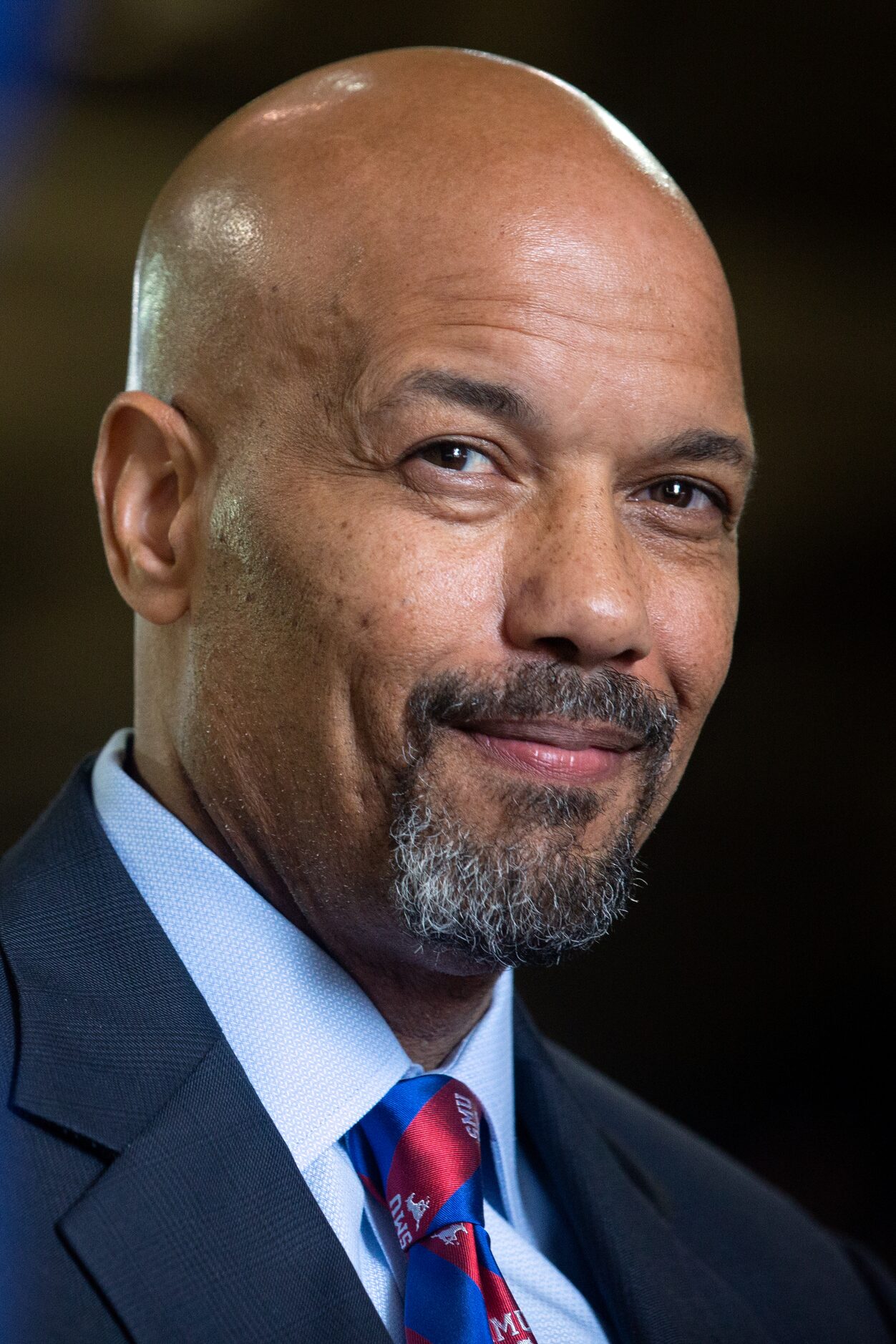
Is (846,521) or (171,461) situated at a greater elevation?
(846,521)

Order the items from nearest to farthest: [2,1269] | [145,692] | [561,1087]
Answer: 1. [2,1269]
2. [145,692]
3. [561,1087]

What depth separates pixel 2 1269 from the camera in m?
1.33

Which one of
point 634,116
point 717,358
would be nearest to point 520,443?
point 717,358

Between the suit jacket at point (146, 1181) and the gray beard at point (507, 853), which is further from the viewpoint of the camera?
the gray beard at point (507, 853)

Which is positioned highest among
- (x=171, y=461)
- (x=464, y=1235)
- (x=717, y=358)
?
(x=717, y=358)

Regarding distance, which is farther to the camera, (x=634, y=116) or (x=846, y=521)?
(x=846, y=521)

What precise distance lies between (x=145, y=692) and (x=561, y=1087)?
2.55 ft

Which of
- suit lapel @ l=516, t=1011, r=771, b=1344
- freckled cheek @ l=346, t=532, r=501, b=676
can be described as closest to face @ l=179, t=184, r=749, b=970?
freckled cheek @ l=346, t=532, r=501, b=676

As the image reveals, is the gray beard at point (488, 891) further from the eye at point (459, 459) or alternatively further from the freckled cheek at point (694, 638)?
the eye at point (459, 459)

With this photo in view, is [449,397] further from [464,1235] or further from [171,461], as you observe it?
[464,1235]

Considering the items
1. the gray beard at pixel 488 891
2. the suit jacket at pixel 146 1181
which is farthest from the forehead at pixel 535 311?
the suit jacket at pixel 146 1181

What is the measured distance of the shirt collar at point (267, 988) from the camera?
1.59 metres

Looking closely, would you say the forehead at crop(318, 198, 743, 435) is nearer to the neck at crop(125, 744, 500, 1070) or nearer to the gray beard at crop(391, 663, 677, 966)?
the gray beard at crop(391, 663, 677, 966)

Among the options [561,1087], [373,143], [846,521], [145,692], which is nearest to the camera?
[373,143]
